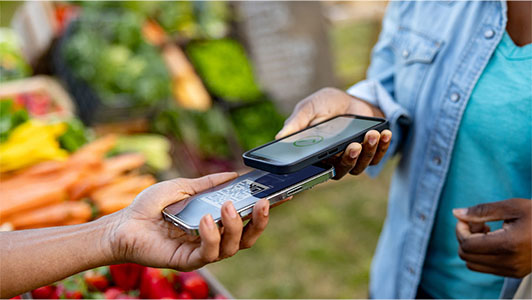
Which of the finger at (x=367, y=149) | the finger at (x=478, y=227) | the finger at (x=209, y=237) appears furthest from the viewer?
the finger at (x=478, y=227)

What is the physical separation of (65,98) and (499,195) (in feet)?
9.94

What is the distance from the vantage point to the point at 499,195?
4.29 ft

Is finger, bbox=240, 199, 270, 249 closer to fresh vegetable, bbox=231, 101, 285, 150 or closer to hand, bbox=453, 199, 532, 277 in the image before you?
hand, bbox=453, 199, 532, 277

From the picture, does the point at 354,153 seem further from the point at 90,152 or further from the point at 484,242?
the point at 90,152

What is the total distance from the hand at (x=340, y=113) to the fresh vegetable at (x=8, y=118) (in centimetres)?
161

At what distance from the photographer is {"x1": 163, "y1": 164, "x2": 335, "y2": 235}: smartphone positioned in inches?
39.5

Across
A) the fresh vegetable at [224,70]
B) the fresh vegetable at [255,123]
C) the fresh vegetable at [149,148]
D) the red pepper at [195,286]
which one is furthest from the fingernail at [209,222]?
the fresh vegetable at [224,70]

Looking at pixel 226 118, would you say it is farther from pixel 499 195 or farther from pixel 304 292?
pixel 499 195

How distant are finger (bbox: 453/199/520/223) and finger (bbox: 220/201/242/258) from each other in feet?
2.09

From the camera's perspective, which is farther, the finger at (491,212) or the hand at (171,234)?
the finger at (491,212)

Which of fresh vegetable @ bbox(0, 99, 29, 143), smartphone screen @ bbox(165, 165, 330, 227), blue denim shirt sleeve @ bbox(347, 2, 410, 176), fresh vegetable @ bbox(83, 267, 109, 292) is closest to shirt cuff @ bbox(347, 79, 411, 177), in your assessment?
blue denim shirt sleeve @ bbox(347, 2, 410, 176)

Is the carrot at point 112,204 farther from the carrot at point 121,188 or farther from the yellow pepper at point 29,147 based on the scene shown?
the yellow pepper at point 29,147

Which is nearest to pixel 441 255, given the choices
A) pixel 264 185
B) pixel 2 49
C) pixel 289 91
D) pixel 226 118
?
pixel 264 185

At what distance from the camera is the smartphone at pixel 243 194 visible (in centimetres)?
100
